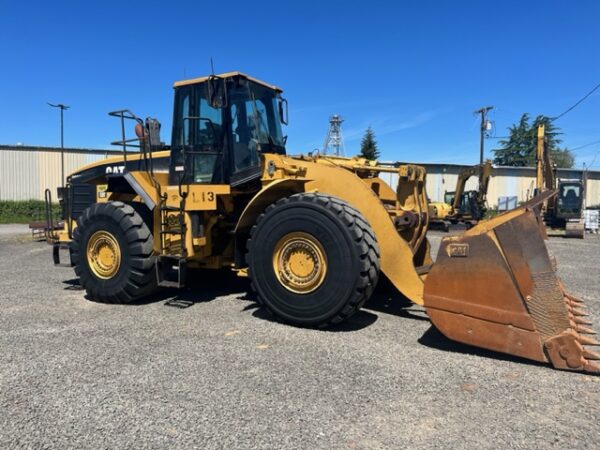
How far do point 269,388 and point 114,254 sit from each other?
369 centimetres

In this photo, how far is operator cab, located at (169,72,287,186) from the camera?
6105mm

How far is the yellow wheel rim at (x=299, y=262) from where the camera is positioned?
15.6 feet

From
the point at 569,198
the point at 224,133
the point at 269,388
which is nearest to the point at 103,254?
the point at 224,133

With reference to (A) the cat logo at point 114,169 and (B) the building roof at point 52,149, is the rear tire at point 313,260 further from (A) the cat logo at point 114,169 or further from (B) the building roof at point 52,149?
(B) the building roof at point 52,149

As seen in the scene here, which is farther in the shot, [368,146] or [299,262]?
[368,146]

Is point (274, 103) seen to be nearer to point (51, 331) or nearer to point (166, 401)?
point (51, 331)

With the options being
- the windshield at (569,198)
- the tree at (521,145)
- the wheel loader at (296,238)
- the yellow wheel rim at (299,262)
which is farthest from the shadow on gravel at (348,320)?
the tree at (521,145)

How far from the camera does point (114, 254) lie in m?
6.30

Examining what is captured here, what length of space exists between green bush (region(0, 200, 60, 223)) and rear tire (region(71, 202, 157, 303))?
28.8m

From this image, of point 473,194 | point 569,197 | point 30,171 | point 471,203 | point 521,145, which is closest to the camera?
point 473,194

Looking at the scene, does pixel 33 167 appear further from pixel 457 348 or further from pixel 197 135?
pixel 457 348

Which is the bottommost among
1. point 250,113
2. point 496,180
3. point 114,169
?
point 114,169

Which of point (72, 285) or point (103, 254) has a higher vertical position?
point (103, 254)

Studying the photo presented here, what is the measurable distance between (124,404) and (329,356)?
170 cm
